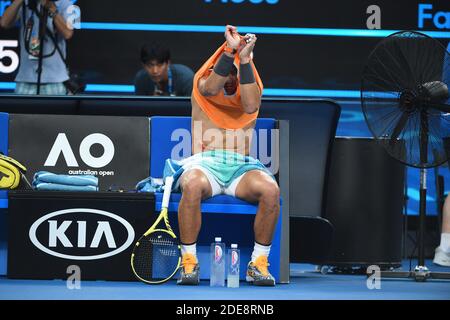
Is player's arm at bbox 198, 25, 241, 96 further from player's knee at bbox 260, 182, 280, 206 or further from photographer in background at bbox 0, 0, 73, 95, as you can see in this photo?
photographer in background at bbox 0, 0, 73, 95

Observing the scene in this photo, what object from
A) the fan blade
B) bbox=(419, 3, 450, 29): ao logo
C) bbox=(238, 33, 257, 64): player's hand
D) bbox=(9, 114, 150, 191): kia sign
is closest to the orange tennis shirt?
bbox=(238, 33, 257, 64): player's hand

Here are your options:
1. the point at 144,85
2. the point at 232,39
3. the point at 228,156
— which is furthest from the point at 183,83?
the point at 232,39

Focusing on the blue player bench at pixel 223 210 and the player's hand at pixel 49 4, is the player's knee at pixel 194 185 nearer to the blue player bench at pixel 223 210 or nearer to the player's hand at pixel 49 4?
the blue player bench at pixel 223 210

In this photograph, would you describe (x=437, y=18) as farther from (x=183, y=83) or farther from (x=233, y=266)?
(x=233, y=266)

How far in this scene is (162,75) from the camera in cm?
757

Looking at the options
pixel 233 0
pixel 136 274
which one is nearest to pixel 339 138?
pixel 136 274

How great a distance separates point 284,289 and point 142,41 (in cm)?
448

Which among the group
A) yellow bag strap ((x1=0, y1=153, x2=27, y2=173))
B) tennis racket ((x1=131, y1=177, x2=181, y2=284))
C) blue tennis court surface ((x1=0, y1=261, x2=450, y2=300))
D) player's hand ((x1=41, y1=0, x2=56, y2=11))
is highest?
player's hand ((x1=41, y1=0, x2=56, y2=11))

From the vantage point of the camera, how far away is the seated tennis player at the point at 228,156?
18.8 feet

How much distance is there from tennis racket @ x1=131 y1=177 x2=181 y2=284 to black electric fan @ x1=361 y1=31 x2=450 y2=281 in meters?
1.47

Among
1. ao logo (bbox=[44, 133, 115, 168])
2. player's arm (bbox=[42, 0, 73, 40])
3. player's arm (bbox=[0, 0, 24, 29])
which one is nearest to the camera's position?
ao logo (bbox=[44, 133, 115, 168])

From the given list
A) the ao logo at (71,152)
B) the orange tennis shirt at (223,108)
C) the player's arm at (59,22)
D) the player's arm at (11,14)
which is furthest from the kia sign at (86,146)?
the player's arm at (11,14)

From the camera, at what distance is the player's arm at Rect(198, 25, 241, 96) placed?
227 inches

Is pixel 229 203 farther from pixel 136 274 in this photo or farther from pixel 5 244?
pixel 5 244
